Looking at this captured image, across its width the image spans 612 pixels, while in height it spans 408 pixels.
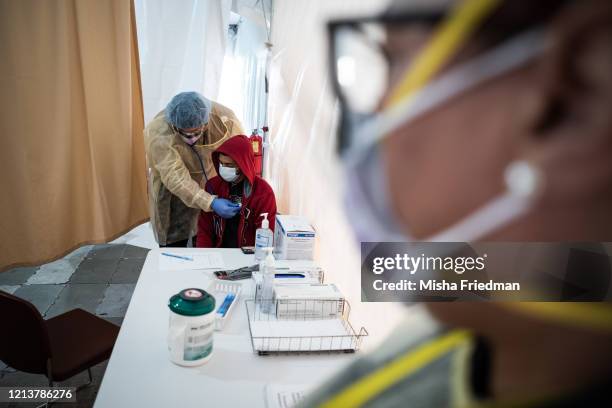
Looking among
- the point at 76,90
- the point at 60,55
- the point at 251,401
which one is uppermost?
the point at 60,55

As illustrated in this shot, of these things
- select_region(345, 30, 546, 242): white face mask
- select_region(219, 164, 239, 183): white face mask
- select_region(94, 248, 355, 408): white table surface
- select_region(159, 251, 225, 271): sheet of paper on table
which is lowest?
select_region(94, 248, 355, 408): white table surface

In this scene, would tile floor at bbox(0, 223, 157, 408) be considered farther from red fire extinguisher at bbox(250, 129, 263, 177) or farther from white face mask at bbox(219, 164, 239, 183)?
red fire extinguisher at bbox(250, 129, 263, 177)

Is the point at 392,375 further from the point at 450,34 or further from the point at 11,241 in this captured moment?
the point at 11,241

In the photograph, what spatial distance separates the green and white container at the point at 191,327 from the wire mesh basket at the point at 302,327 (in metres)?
0.16

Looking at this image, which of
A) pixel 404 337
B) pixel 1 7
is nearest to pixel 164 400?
pixel 404 337

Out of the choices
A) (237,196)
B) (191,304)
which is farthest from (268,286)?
(237,196)

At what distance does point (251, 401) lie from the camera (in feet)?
3.22

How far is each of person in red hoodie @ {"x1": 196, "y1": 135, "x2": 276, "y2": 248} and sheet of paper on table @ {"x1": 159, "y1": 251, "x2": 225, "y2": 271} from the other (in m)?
0.35

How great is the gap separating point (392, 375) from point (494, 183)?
189 millimetres

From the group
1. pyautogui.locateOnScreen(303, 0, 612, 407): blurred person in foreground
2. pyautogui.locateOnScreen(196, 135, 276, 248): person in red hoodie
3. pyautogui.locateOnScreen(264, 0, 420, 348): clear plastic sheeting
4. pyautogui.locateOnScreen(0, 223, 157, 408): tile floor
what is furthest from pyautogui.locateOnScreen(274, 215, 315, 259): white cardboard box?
pyautogui.locateOnScreen(303, 0, 612, 407): blurred person in foreground

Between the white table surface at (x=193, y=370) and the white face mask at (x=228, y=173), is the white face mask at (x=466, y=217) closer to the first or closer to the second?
the white table surface at (x=193, y=370)

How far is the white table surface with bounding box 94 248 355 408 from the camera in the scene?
0.97 metres

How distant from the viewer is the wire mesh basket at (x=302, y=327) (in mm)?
Answer: 1175

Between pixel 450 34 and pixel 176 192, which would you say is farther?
pixel 176 192
